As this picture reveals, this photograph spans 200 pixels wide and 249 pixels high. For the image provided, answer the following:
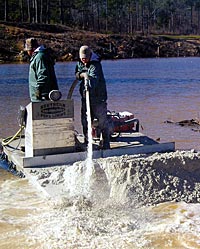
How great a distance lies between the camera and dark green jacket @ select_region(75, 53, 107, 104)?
26.7 feet

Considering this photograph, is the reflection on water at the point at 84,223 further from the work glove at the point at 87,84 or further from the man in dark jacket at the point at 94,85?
the work glove at the point at 87,84

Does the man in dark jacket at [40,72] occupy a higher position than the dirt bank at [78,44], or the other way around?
the dirt bank at [78,44]

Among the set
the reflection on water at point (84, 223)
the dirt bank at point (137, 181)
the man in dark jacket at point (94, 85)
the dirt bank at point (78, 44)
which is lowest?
the reflection on water at point (84, 223)

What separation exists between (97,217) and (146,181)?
0.97 m

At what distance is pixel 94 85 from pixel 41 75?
0.89 meters

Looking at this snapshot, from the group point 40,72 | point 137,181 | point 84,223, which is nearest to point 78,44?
point 40,72

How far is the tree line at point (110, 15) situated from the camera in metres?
77.1

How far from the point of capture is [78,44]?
194 ft

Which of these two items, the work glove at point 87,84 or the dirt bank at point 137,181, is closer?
the dirt bank at point 137,181

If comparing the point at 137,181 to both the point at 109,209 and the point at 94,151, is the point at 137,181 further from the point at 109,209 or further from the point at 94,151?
the point at 94,151

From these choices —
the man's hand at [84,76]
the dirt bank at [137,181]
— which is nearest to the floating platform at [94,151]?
the dirt bank at [137,181]

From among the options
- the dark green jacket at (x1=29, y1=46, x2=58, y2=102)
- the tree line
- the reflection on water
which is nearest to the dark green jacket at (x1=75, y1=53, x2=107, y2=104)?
the dark green jacket at (x1=29, y1=46, x2=58, y2=102)

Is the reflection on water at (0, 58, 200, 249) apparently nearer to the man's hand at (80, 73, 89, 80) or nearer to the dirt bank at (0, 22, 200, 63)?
the man's hand at (80, 73, 89, 80)

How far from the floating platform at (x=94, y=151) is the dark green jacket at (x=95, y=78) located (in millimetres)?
893
